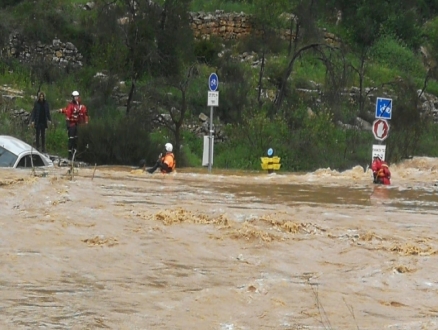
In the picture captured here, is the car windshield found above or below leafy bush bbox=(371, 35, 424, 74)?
below

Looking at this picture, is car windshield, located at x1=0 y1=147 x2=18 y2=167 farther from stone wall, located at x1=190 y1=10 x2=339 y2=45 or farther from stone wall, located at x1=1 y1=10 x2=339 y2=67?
stone wall, located at x1=190 y1=10 x2=339 y2=45

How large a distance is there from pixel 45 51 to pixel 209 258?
2580cm

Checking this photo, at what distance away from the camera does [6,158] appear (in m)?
17.6

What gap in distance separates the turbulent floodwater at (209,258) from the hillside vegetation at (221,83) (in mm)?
11937

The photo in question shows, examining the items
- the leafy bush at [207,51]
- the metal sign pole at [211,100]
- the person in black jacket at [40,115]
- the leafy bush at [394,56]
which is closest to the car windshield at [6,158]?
the person in black jacket at [40,115]

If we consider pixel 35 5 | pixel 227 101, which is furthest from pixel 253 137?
pixel 35 5

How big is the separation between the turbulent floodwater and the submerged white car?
2594 mm

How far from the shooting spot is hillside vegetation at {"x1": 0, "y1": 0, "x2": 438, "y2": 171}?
2811 centimetres

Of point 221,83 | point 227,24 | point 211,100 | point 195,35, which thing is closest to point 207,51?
point 195,35

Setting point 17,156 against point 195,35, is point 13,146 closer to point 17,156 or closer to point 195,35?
point 17,156

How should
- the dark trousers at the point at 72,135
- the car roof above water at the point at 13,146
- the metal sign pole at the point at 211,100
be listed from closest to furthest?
the car roof above water at the point at 13,146 → the metal sign pole at the point at 211,100 → the dark trousers at the point at 72,135

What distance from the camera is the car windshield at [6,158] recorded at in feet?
57.2

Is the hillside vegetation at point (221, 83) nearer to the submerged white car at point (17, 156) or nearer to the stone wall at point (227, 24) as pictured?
the stone wall at point (227, 24)

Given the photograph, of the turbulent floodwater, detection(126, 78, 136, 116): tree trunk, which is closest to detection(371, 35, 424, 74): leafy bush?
detection(126, 78, 136, 116): tree trunk
